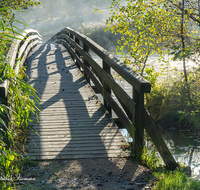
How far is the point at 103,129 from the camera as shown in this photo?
16.0 feet

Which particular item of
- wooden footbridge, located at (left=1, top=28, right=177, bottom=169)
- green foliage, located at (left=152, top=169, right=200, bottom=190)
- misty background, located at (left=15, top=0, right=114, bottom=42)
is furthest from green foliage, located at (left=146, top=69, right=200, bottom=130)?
misty background, located at (left=15, top=0, right=114, bottom=42)

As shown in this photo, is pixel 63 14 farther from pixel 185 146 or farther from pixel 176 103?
pixel 185 146

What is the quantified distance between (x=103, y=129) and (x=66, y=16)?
9933 centimetres

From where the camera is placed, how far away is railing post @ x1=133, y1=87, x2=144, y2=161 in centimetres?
366

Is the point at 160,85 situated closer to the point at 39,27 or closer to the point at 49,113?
the point at 49,113

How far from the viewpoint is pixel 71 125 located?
4949 mm

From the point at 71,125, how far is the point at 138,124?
5.42 feet

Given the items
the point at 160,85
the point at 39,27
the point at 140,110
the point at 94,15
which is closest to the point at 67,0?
the point at 39,27

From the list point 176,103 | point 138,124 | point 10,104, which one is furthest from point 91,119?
point 176,103

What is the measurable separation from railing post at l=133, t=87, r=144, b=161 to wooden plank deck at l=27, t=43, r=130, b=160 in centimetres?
22

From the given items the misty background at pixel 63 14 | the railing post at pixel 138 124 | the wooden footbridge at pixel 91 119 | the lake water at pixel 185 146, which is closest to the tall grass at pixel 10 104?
the wooden footbridge at pixel 91 119

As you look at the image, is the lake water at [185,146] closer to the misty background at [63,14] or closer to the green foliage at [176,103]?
the green foliage at [176,103]

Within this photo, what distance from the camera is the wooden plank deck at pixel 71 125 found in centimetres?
404

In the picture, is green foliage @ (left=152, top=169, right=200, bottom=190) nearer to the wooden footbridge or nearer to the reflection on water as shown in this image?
the wooden footbridge
